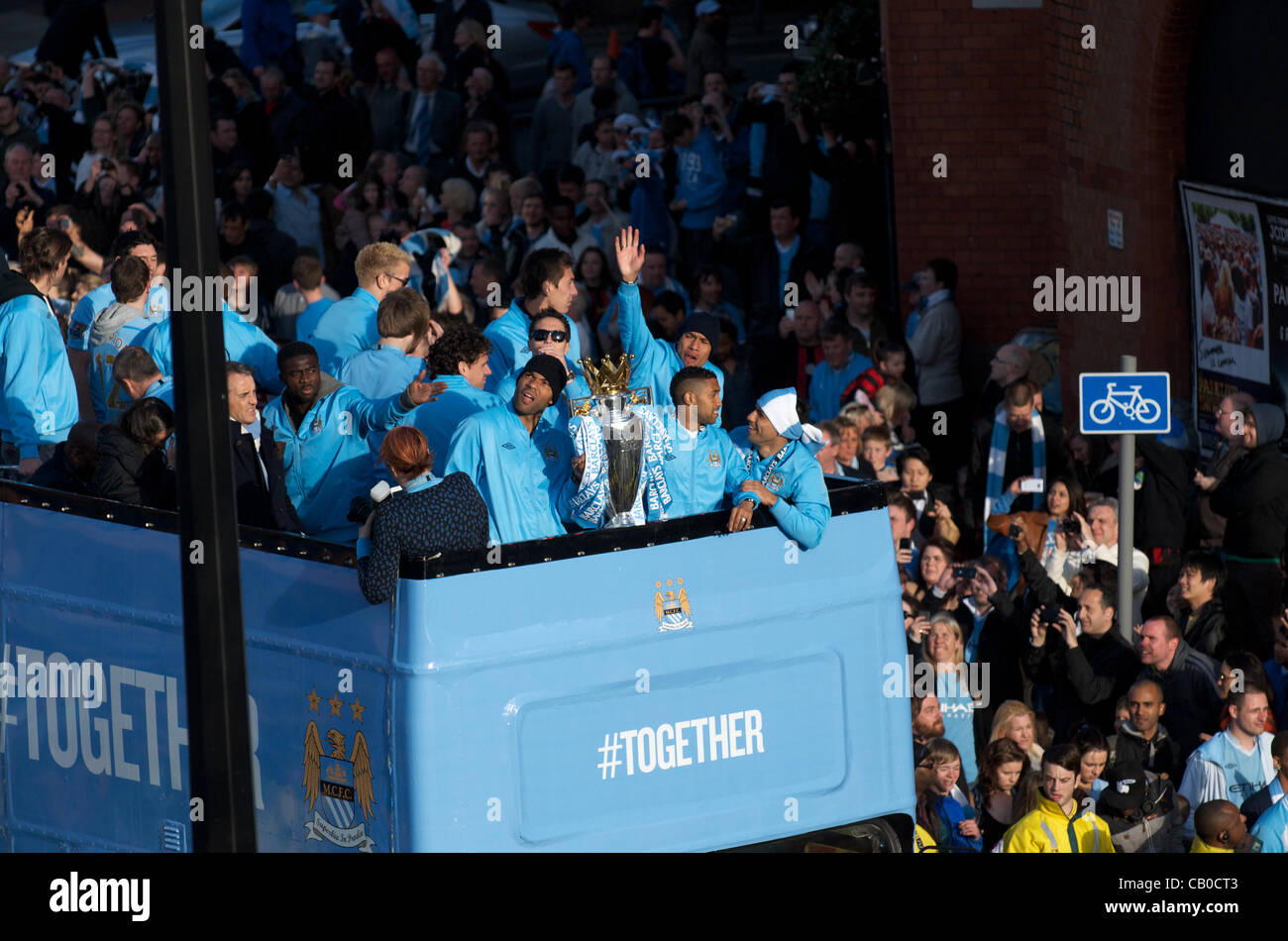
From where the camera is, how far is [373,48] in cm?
2314

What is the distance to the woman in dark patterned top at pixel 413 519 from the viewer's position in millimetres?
7402

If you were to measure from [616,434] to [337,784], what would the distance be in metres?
1.75

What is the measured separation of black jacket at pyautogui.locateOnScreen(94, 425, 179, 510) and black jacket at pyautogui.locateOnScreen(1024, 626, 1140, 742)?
15.0 ft

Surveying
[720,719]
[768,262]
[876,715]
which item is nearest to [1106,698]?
[876,715]

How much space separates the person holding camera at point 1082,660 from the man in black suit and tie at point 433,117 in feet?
38.1

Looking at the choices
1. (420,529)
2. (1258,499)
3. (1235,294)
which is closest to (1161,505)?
(1258,499)

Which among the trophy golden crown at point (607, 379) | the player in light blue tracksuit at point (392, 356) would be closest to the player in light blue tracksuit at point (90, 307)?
the player in light blue tracksuit at point (392, 356)

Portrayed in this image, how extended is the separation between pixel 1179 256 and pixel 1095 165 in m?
1.11

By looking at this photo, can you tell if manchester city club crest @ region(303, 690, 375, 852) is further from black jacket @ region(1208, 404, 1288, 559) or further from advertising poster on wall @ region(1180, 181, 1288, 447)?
advertising poster on wall @ region(1180, 181, 1288, 447)

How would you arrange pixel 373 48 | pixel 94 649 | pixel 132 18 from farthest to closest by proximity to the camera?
1. pixel 132 18
2. pixel 373 48
3. pixel 94 649

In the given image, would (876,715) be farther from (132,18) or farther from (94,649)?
(132,18)

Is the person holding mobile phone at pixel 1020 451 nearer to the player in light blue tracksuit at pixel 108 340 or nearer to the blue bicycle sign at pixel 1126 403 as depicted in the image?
the blue bicycle sign at pixel 1126 403

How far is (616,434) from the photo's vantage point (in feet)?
26.6

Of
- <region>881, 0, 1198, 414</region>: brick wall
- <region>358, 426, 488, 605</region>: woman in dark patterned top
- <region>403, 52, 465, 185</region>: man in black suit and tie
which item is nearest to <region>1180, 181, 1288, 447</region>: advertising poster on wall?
<region>881, 0, 1198, 414</region>: brick wall
